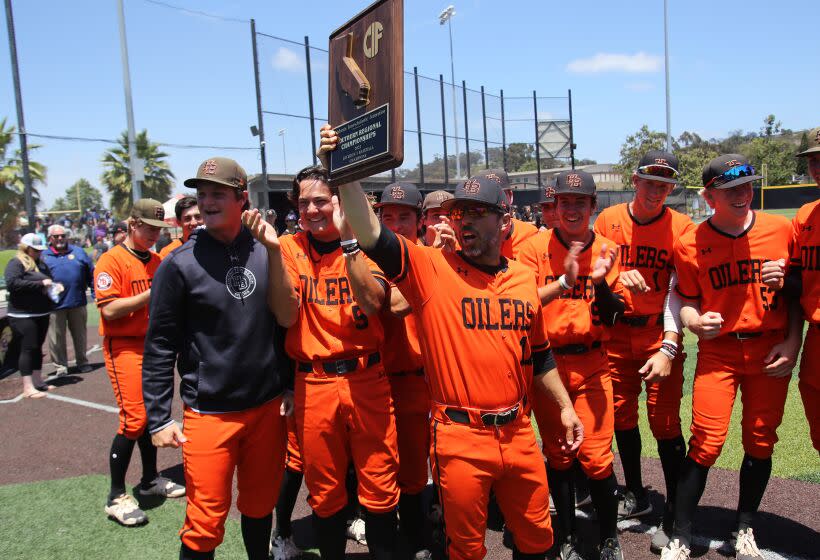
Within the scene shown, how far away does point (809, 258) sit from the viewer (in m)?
3.61

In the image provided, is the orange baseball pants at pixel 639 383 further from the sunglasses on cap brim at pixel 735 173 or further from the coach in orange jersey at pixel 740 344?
the sunglasses on cap brim at pixel 735 173

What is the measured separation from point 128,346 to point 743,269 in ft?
14.7

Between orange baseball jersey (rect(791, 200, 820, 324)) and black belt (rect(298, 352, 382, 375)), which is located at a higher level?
orange baseball jersey (rect(791, 200, 820, 324))

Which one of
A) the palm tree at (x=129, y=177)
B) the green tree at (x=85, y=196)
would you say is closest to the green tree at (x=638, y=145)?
the palm tree at (x=129, y=177)

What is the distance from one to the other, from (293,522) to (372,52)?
11.6 ft

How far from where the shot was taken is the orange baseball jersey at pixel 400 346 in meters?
3.85

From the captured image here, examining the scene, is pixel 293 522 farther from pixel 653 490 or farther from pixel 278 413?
pixel 653 490

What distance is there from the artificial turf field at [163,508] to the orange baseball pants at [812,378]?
0.81 meters

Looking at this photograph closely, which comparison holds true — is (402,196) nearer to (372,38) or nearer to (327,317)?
(327,317)

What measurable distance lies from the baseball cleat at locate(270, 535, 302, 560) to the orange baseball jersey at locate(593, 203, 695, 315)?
2.82 meters

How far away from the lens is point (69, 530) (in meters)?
4.41

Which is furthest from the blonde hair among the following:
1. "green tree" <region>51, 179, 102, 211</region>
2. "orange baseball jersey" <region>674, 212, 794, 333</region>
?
"green tree" <region>51, 179, 102, 211</region>

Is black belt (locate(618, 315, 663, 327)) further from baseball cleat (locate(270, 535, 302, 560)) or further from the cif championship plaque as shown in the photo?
baseball cleat (locate(270, 535, 302, 560))

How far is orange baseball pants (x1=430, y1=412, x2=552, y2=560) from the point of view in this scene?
276 centimetres
